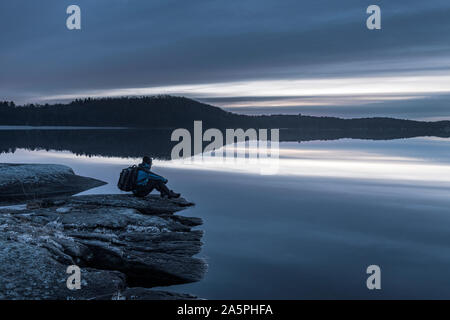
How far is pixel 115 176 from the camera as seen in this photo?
107 ft

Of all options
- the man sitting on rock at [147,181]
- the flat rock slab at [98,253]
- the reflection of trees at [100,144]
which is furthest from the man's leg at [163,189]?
the reflection of trees at [100,144]

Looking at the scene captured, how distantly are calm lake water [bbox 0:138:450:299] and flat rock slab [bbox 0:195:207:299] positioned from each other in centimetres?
74

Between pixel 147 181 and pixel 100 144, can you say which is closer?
pixel 147 181

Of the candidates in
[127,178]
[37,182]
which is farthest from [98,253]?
[37,182]

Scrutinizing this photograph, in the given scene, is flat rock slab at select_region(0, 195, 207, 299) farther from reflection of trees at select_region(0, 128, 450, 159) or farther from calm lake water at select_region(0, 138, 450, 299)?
reflection of trees at select_region(0, 128, 450, 159)

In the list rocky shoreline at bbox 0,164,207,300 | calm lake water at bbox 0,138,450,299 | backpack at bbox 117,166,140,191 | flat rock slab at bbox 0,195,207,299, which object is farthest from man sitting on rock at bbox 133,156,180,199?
rocky shoreline at bbox 0,164,207,300

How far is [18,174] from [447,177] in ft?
99.6

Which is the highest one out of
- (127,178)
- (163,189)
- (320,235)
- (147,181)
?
(127,178)

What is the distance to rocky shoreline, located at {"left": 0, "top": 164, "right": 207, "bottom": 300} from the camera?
8773mm

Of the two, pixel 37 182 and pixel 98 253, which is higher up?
pixel 37 182

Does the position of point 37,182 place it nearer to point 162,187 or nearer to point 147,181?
point 147,181

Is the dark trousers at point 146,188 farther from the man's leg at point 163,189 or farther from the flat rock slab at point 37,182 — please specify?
the flat rock slab at point 37,182

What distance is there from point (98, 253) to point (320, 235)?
804cm

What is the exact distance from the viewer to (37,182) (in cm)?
2422
